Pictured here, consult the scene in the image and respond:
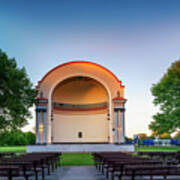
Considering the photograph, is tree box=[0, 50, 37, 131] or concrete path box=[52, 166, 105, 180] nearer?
concrete path box=[52, 166, 105, 180]

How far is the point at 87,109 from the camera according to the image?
43.2 m

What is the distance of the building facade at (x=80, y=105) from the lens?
3653 cm

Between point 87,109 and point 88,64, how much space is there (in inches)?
320

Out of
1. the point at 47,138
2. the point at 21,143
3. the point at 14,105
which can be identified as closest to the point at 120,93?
the point at 47,138

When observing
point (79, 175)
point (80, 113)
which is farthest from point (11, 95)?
point (79, 175)

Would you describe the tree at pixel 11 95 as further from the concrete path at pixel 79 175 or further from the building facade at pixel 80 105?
the concrete path at pixel 79 175

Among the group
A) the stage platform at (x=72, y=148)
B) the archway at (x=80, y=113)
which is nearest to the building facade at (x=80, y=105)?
the archway at (x=80, y=113)

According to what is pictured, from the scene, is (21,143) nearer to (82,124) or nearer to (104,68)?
(82,124)

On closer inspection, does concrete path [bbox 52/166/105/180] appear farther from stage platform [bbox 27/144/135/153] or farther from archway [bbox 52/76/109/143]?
archway [bbox 52/76/109/143]

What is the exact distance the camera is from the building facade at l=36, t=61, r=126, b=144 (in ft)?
120

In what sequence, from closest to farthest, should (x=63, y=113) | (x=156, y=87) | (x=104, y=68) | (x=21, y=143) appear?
(x=156, y=87) < (x=104, y=68) < (x=63, y=113) < (x=21, y=143)

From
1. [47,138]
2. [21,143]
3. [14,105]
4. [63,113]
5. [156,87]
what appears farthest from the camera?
[21,143]

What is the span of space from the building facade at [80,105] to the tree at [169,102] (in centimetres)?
674

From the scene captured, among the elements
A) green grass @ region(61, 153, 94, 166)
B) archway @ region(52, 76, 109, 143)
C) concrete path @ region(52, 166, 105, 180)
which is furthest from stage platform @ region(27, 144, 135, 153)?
concrete path @ region(52, 166, 105, 180)
